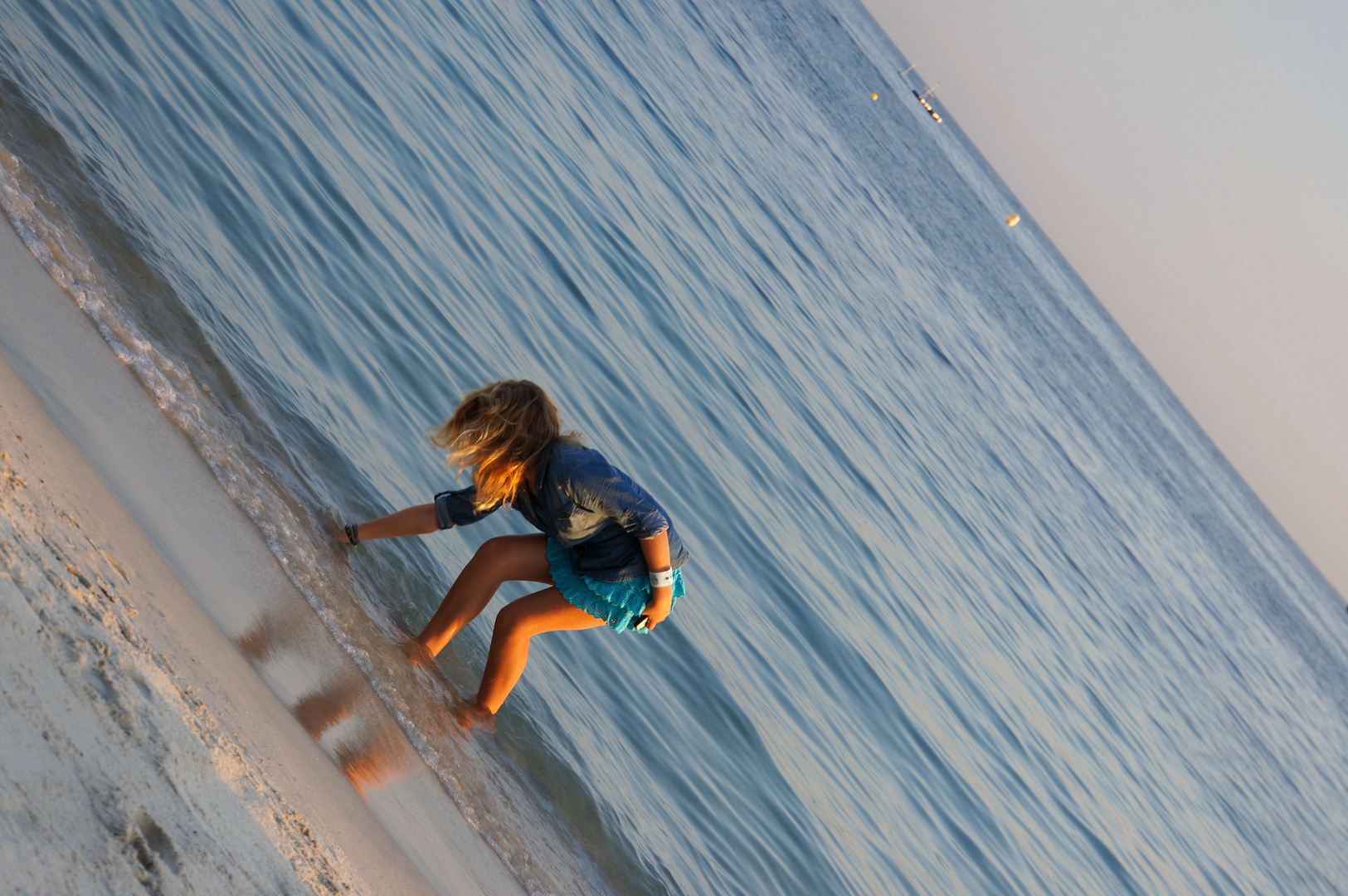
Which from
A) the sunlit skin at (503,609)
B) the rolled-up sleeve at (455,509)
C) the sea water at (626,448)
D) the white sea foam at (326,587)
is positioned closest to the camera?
the white sea foam at (326,587)

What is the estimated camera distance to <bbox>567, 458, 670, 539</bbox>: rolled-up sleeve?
3.84m

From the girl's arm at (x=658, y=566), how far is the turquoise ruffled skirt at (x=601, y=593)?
57 millimetres

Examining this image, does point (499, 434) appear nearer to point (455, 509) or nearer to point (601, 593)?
point (455, 509)

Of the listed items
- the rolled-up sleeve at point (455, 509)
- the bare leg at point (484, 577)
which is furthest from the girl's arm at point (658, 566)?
the rolled-up sleeve at point (455, 509)

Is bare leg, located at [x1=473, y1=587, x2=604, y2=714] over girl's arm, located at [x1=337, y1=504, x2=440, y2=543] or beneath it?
beneath

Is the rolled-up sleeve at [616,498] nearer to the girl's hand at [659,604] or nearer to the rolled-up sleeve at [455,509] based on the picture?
the girl's hand at [659,604]

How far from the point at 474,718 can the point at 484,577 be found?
67cm

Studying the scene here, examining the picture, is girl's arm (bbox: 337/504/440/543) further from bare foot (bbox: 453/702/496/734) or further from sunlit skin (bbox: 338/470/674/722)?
bare foot (bbox: 453/702/496/734)

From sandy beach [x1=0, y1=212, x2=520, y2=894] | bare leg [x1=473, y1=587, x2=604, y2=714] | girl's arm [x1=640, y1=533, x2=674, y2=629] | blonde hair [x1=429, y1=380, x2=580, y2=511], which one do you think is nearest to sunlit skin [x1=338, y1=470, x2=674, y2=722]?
bare leg [x1=473, y1=587, x2=604, y2=714]

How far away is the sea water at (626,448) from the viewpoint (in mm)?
4738

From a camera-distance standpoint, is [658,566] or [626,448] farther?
[626,448]

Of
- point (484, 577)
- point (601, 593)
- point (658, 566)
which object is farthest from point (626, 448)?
point (658, 566)

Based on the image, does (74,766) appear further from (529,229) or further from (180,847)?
(529,229)

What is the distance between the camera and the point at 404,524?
14.2 feet
